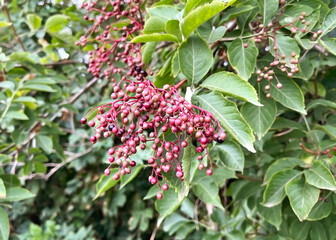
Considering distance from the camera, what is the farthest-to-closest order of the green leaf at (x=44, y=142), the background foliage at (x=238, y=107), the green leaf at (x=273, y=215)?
the green leaf at (x=44, y=142) < the green leaf at (x=273, y=215) < the background foliage at (x=238, y=107)

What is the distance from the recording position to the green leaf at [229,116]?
2.12 feet

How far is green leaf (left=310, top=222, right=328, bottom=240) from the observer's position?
108 cm

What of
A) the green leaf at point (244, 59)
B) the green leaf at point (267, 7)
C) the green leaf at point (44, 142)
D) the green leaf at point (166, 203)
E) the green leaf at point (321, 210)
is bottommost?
the green leaf at point (44, 142)

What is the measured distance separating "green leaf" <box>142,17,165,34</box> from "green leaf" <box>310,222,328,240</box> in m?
0.82

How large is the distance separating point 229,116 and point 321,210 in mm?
578

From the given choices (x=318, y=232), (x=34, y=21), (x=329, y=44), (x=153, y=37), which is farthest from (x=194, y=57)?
(x=34, y=21)

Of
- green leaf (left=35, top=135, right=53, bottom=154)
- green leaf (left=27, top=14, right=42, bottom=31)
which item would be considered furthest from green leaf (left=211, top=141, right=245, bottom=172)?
green leaf (left=27, top=14, right=42, bottom=31)

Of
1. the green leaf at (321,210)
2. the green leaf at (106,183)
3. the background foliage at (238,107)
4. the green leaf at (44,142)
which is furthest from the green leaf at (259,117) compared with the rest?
the green leaf at (44,142)

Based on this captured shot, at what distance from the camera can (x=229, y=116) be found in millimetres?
668

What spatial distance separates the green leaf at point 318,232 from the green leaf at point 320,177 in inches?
10.4

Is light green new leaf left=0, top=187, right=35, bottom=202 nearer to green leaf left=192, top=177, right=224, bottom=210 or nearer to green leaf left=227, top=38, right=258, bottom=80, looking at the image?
green leaf left=192, top=177, right=224, bottom=210

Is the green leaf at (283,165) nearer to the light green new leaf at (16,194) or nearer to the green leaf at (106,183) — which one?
the green leaf at (106,183)

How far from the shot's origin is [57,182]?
9.96 ft

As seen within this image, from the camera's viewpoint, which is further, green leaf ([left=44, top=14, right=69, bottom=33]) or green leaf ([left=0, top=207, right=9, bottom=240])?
green leaf ([left=44, top=14, right=69, bottom=33])
